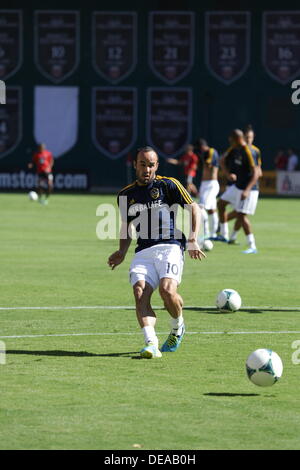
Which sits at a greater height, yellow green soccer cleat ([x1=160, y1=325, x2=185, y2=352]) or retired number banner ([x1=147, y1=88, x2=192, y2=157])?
retired number banner ([x1=147, y1=88, x2=192, y2=157])

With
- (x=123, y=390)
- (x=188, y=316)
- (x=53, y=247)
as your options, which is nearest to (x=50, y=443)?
(x=123, y=390)

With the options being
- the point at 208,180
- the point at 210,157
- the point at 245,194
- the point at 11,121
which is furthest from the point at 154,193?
the point at 11,121

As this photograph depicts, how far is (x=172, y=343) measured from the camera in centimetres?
1098

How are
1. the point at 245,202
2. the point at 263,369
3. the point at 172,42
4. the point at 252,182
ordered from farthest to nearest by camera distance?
the point at 172,42 → the point at 245,202 → the point at 252,182 → the point at 263,369

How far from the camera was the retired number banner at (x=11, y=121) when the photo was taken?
163ft

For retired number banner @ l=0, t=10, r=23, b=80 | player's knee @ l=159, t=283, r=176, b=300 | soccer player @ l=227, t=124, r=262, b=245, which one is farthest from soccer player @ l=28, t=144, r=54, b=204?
player's knee @ l=159, t=283, r=176, b=300

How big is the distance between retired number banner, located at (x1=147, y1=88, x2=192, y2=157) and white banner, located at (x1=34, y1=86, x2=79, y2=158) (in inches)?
133

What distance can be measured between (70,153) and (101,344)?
39.0 meters

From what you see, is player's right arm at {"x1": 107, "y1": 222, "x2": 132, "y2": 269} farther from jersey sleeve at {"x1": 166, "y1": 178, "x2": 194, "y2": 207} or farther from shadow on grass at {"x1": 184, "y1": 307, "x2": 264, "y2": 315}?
shadow on grass at {"x1": 184, "y1": 307, "x2": 264, "y2": 315}

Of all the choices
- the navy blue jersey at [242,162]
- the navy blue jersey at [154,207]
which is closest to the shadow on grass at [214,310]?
the navy blue jersey at [154,207]

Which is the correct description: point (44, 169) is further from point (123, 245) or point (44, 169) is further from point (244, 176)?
point (123, 245)

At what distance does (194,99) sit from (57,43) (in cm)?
651

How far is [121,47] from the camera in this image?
49250 millimetres

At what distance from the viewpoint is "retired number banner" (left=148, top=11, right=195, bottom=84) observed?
49250mm
